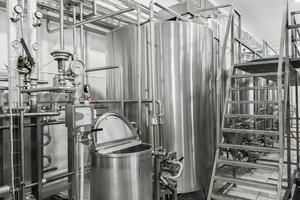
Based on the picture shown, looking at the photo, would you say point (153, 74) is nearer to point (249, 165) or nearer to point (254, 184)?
point (249, 165)

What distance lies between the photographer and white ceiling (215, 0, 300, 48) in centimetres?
559

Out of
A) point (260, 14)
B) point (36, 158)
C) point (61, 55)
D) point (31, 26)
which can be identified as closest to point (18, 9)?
point (31, 26)

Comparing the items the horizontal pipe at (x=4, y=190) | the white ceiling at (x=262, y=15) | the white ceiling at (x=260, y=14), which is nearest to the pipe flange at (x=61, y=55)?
the horizontal pipe at (x=4, y=190)

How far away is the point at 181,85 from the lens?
9.20 feet

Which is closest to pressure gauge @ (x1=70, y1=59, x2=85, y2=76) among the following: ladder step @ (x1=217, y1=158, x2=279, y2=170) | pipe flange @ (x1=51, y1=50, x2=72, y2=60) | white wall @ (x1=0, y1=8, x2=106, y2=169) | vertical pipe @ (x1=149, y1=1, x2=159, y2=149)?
pipe flange @ (x1=51, y1=50, x2=72, y2=60)

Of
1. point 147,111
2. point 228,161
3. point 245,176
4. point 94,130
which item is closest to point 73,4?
Result: point 147,111

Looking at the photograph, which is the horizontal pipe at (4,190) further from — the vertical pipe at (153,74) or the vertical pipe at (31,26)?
the vertical pipe at (153,74)

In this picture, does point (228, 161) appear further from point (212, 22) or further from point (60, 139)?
point (212, 22)

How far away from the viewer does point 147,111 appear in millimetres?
2795

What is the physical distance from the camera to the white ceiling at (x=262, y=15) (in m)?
5.59

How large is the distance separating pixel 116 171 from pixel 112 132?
1.34ft

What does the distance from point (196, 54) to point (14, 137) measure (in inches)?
82.4

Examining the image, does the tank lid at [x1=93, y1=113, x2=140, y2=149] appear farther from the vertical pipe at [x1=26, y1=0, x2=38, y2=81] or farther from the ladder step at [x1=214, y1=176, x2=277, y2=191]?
the ladder step at [x1=214, y1=176, x2=277, y2=191]

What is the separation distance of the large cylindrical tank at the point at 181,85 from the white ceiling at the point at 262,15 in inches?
130
